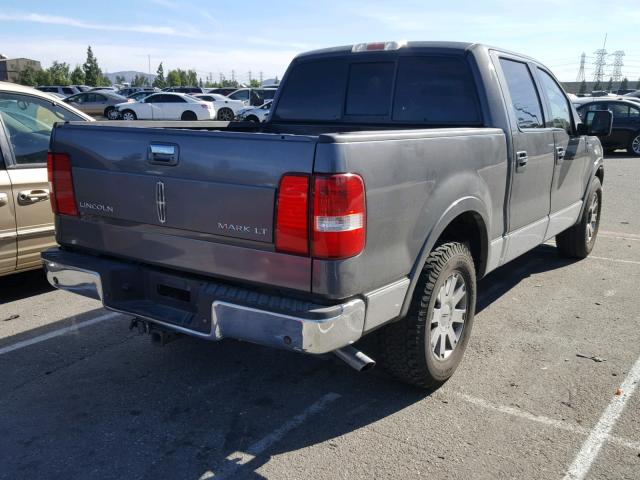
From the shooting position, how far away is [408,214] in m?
3.05

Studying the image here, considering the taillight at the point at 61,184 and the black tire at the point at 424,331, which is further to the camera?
the taillight at the point at 61,184

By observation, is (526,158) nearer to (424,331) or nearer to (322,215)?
(424,331)

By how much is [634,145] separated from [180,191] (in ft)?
60.7

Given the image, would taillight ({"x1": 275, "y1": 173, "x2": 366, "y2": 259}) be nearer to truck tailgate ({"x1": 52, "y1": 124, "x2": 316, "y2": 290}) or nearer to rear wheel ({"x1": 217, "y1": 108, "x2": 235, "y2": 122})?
truck tailgate ({"x1": 52, "y1": 124, "x2": 316, "y2": 290})

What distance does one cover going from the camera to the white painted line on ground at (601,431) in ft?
9.64

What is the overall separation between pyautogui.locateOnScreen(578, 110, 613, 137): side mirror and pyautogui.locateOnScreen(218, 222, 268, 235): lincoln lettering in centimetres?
414

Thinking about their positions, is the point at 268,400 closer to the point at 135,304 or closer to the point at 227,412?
the point at 227,412

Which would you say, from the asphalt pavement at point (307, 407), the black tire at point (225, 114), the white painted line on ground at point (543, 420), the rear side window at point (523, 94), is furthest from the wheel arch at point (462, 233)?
the black tire at point (225, 114)

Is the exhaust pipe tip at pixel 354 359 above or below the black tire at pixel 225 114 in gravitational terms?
above

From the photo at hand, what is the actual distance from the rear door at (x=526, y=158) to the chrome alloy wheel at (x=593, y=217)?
5.69 feet

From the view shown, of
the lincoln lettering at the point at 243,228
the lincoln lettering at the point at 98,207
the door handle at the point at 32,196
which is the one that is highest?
the lincoln lettering at the point at 243,228

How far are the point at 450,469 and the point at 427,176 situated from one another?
145 cm

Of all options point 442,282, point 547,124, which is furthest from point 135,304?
point 547,124

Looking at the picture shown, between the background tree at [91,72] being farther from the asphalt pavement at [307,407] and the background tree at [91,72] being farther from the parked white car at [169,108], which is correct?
the asphalt pavement at [307,407]
